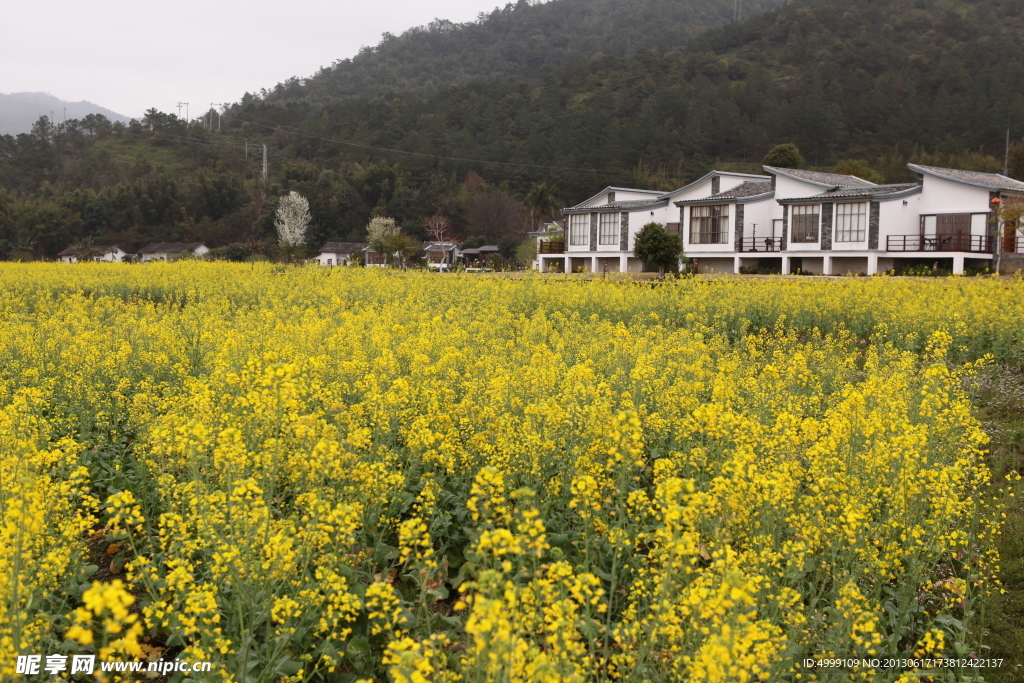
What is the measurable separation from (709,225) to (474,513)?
39.6 meters

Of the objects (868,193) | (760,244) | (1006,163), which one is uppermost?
(1006,163)

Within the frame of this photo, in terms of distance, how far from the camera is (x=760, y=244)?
39.0 metres

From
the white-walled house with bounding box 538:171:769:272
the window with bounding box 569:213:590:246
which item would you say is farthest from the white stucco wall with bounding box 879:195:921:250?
the window with bounding box 569:213:590:246

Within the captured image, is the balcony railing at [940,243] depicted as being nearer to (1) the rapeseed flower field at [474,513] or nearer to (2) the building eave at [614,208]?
(2) the building eave at [614,208]

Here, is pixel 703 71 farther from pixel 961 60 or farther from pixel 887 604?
pixel 887 604

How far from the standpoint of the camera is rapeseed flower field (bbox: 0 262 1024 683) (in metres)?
2.88

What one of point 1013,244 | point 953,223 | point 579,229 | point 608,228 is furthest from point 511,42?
point 1013,244

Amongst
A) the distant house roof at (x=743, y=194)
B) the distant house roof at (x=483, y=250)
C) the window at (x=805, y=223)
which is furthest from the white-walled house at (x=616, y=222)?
the distant house roof at (x=483, y=250)

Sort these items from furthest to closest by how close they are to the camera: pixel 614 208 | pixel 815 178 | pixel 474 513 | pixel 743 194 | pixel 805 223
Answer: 1. pixel 614 208
2. pixel 743 194
3. pixel 815 178
4. pixel 805 223
5. pixel 474 513

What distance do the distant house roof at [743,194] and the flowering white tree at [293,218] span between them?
137 ft

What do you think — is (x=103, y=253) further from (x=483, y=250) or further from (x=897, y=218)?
(x=897, y=218)

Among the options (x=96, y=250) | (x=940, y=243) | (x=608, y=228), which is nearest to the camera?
(x=940, y=243)

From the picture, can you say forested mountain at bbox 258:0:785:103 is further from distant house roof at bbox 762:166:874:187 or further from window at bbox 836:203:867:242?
window at bbox 836:203:867:242

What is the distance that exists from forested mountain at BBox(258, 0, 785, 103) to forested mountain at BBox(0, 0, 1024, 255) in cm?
2774
